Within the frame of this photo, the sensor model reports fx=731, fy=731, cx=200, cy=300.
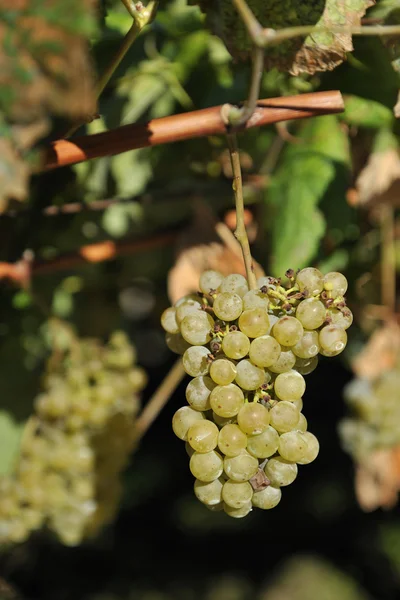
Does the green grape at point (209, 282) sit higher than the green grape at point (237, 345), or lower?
higher

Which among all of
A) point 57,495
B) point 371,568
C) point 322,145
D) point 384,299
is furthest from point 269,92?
point 371,568

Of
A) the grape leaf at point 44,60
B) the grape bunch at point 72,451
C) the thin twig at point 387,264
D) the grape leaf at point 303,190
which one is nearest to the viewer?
the grape leaf at point 44,60

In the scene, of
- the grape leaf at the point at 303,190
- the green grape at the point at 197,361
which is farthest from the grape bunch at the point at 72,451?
the green grape at the point at 197,361

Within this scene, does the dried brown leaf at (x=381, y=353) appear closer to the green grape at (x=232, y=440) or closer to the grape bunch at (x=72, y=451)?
the grape bunch at (x=72, y=451)

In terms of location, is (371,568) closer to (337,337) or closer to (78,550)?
(78,550)

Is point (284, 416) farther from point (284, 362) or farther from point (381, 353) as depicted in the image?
point (381, 353)

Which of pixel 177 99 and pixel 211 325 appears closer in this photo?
A: pixel 211 325

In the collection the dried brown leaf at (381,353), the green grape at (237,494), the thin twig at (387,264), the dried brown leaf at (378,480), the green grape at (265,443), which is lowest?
the dried brown leaf at (378,480)

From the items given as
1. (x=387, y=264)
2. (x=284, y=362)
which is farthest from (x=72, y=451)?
(x=387, y=264)

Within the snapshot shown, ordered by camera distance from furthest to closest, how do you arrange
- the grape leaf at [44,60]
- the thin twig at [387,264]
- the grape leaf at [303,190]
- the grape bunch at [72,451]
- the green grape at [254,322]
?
the thin twig at [387,264], the grape bunch at [72,451], the grape leaf at [303,190], the green grape at [254,322], the grape leaf at [44,60]
